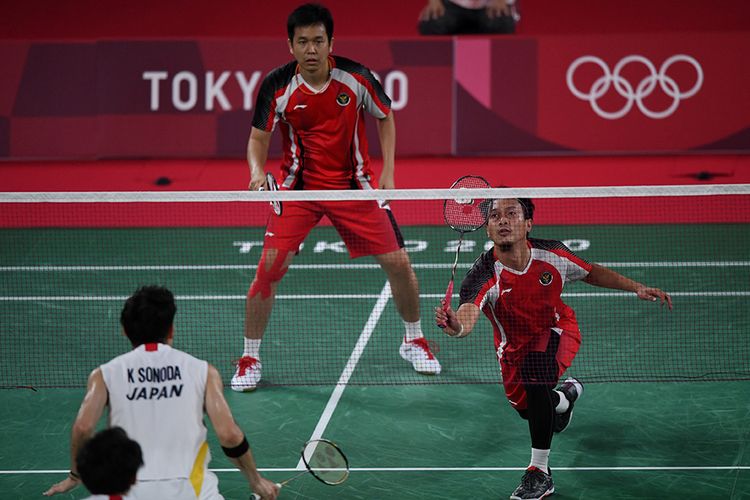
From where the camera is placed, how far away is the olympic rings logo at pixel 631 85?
11359mm

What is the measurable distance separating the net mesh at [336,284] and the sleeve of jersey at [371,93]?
673 millimetres

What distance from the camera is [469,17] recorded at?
1270cm

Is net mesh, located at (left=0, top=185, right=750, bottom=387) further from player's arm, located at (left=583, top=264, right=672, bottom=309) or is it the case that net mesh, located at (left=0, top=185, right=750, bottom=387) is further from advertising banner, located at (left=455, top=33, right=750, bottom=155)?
advertising banner, located at (left=455, top=33, right=750, bottom=155)

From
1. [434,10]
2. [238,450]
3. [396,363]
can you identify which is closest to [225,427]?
[238,450]

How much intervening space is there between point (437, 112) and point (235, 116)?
205cm

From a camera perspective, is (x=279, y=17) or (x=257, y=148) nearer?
(x=257, y=148)

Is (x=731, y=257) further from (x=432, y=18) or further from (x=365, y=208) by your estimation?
(x=432, y=18)

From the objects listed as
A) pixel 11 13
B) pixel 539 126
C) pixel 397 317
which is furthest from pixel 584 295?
pixel 11 13

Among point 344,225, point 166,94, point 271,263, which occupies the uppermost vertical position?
point 166,94

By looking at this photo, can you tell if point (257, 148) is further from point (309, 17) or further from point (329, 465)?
point (329, 465)

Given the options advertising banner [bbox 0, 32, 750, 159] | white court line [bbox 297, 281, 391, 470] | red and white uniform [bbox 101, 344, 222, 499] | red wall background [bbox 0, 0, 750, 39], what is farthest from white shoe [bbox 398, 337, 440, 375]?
red wall background [bbox 0, 0, 750, 39]

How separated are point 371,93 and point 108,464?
3.80 meters

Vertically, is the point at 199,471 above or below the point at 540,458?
above

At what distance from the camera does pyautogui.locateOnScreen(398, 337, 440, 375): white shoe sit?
22.6ft
